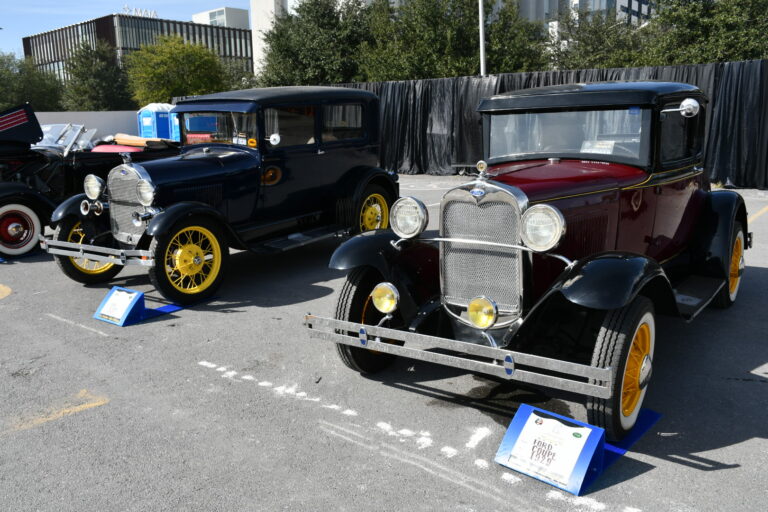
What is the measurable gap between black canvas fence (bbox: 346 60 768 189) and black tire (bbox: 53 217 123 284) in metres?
5.36

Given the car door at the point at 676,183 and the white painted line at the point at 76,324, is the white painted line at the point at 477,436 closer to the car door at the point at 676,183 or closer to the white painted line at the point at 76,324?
the car door at the point at 676,183

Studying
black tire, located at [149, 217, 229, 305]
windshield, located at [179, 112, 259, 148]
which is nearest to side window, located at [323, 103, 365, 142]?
windshield, located at [179, 112, 259, 148]

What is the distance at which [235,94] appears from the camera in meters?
6.45

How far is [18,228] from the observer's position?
757cm

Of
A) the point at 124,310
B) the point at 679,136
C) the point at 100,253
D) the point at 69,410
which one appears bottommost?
the point at 69,410

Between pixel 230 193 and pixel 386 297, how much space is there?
9.96 feet

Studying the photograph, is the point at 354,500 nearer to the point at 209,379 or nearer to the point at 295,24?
the point at 209,379


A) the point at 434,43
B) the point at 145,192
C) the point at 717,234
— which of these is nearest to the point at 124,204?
the point at 145,192

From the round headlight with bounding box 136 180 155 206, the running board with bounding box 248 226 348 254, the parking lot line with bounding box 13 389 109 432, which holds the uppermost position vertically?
the round headlight with bounding box 136 180 155 206

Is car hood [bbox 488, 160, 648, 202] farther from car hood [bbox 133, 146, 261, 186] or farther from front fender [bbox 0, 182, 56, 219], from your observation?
front fender [bbox 0, 182, 56, 219]

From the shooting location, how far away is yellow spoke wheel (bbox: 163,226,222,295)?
534 centimetres

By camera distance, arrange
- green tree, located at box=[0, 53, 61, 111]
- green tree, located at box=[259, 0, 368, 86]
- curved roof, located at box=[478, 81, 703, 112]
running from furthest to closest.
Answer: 1. green tree, located at box=[0, 53, 61, 111]
2. green tree, located at box=[259, 0, 368, 86]
3. curved roof, located at box=[478, 81, 703, 112]

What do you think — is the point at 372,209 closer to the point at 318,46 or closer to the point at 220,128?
the point at 220,128

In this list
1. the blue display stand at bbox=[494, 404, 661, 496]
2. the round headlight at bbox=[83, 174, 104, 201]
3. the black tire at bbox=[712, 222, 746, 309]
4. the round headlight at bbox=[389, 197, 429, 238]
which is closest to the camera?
the blue display stand at bbox=[494, 404, 661, 496]
